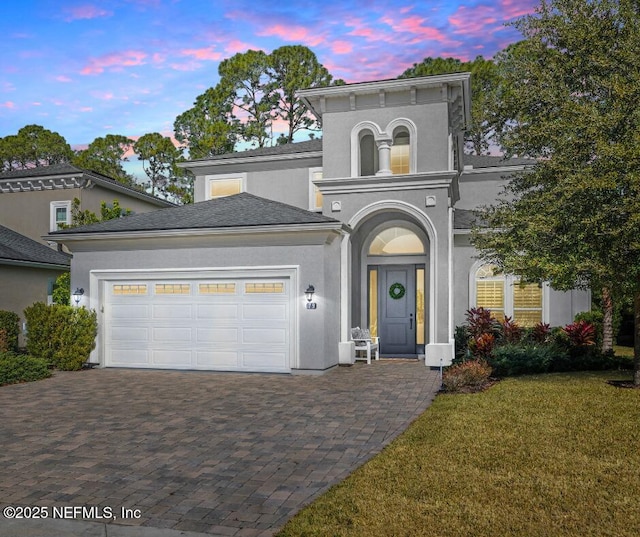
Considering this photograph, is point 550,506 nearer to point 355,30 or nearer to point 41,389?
point 41,389

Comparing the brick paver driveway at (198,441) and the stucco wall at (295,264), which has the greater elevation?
the stucco wall at (295,264)

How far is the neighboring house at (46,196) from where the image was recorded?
2442 cm

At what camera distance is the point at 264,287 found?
1455cm

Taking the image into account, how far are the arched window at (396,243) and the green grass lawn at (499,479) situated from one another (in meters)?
8.46

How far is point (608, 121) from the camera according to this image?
10.6 metres

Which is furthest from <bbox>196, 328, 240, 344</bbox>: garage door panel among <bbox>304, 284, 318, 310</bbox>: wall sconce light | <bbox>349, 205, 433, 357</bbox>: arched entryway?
<bbox>349, 205, 433, 357</bbox>: arched entryway

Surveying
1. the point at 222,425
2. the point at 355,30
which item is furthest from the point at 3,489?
the point at 355,30

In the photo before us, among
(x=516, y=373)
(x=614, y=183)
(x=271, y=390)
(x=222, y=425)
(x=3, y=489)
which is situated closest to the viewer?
(x=3, y=489)

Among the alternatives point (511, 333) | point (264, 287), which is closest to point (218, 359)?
point (264, 287)

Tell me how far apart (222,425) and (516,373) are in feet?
25.7

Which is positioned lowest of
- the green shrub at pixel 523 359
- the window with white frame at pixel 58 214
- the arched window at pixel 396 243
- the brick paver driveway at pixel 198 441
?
the brick paver driveway at pixel 198 441

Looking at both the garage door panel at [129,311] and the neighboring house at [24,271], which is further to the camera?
the neighboring house at [24,271]

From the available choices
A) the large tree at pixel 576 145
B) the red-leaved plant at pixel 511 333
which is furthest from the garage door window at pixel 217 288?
the red-leaved plant at pixel 511 333

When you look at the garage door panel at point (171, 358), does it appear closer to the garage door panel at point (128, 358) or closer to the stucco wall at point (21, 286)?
the garage door panel at point (128, 358)
